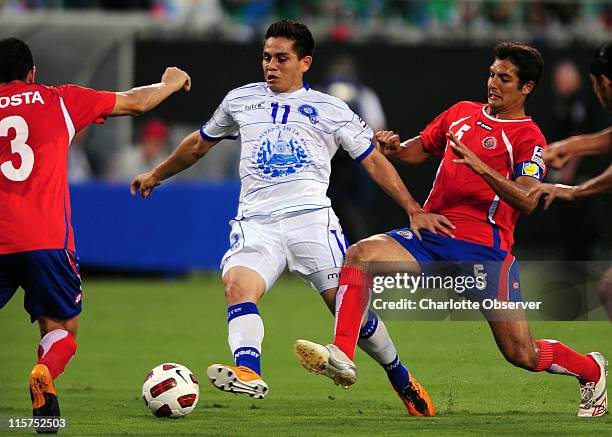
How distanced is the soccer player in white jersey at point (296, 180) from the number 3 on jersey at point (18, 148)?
1.38 metres

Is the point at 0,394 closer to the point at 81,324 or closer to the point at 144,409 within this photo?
the point at 144,409

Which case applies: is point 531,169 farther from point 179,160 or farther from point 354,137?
point 179,160

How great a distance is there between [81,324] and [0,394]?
4.26 metres

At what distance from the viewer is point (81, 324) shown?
43.1 feet

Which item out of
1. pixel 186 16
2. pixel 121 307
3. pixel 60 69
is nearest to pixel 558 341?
pixel 121 307

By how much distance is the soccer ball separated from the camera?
7.67 meters

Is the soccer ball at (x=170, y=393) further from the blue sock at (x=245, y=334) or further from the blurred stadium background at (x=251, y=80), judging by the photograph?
the blurred stadium background at (x=251, y=80)

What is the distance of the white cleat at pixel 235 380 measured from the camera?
22.5 feet

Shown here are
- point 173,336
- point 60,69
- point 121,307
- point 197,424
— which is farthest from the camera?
point 60,69

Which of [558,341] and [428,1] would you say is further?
[428,1]

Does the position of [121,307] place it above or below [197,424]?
below

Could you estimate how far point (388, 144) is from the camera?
8359mm

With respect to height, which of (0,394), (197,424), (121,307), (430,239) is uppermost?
(430,239)

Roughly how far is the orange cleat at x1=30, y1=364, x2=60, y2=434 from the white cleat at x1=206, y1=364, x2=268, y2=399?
0.87 meters
